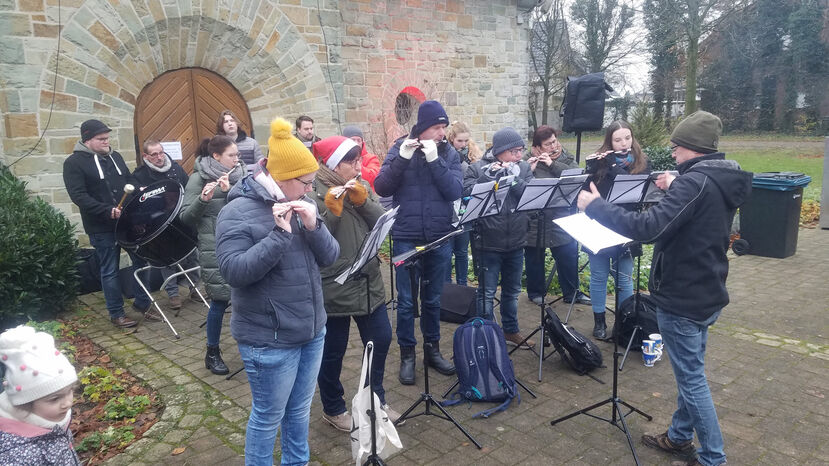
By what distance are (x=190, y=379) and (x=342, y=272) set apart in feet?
7.31

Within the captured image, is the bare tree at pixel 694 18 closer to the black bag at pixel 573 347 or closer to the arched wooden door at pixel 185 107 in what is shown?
the arched wooden door at pixel 185 107

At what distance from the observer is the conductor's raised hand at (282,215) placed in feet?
9.04

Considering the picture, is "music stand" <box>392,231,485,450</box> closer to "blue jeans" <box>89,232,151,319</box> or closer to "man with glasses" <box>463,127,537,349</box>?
"man with glasses" <box>463,127,537,349</box>

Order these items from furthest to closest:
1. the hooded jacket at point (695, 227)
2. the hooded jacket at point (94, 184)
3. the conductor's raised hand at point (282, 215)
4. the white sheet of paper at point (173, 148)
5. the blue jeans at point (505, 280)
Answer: the white sheet of paper at point (173, 148) → the hooded jacket at point (94, 184) → the blue jeans at point (505, 280) → the hooded jacket at point (695, 227) → the conductor's raised hand at point (282, 215)

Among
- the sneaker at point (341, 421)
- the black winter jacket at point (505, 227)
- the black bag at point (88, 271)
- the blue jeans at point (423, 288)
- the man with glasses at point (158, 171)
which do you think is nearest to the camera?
the sneaker at point (341, 421)

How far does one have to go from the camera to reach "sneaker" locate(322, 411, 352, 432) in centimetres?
419

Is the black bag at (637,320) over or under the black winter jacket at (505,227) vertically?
under

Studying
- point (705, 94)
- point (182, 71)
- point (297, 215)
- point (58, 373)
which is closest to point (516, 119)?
point (182, 71)

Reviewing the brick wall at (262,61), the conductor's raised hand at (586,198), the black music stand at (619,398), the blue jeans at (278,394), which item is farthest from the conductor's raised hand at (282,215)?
the brick wall at (262,61)

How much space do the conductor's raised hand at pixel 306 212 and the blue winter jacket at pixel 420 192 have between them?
1.83 m

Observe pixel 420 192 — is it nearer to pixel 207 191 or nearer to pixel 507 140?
pixel 507 140

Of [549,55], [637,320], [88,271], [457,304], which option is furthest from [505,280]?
[549,55]

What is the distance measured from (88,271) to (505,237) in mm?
5271

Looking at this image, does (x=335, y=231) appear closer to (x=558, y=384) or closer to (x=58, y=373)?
(x=58, y=373)
